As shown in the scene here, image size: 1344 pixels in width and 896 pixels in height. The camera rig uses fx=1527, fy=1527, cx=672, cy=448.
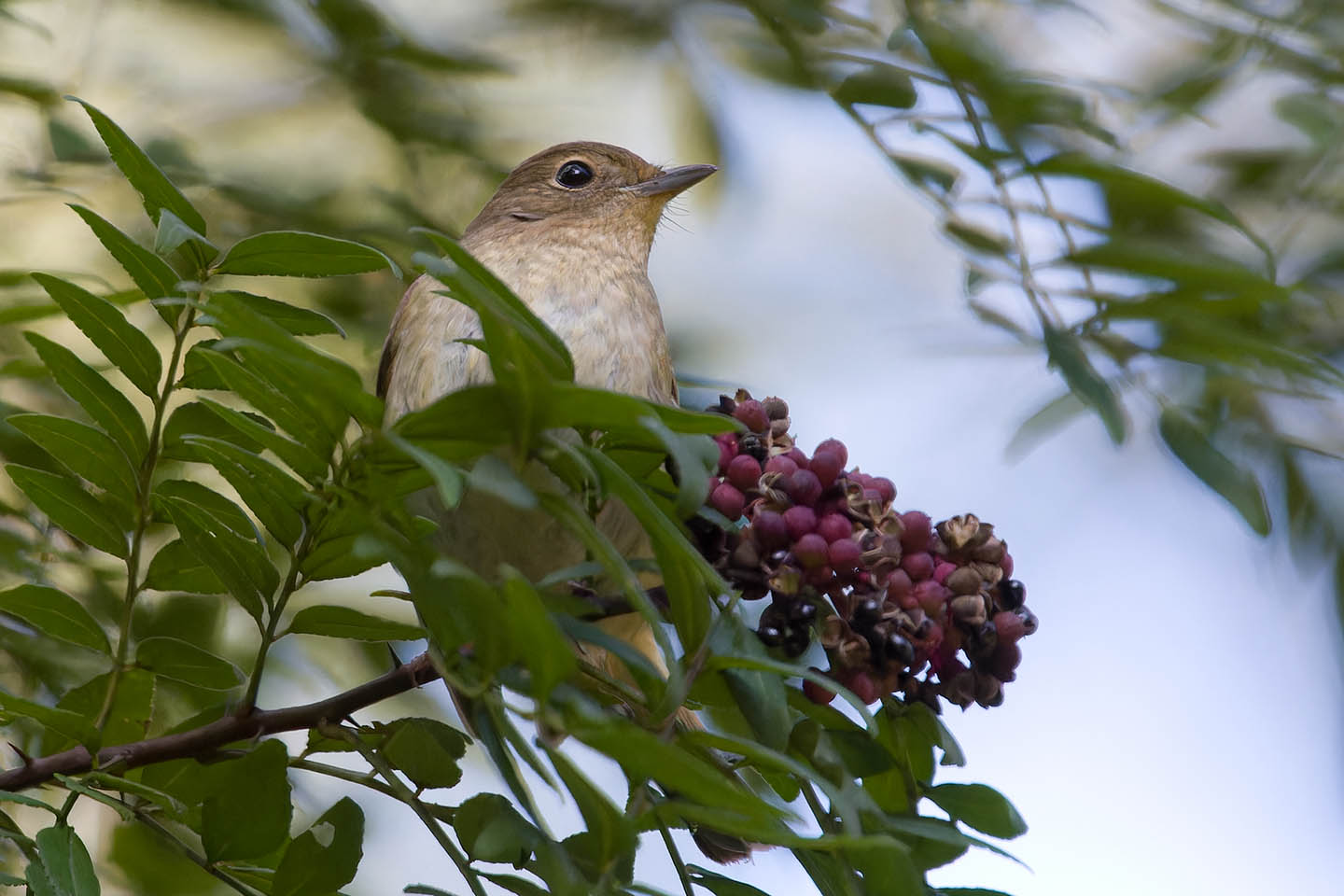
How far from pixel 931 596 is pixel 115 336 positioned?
1.09m

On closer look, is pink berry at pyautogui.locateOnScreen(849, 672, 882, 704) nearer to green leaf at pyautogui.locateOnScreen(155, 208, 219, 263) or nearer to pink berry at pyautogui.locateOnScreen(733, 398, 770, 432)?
pink berry at pyautogui.locateOnScreen(733, 398, 770, 432)

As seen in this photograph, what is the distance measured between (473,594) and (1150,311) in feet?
4.71

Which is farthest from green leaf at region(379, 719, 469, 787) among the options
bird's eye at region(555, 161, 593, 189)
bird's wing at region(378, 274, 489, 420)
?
bird's eye at region(555, 161, 593, 189)

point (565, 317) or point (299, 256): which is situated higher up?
point (565, 317)

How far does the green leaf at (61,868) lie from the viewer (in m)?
1.74

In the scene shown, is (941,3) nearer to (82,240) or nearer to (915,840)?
(915,840)

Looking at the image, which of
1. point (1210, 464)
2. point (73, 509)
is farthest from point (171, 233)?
point (1210, 464)

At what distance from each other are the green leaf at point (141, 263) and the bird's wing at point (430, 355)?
928 millimetres

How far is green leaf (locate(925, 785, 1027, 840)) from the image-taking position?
1793 mm

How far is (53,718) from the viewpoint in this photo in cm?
194

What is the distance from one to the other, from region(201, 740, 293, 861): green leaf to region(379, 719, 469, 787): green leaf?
14 cm

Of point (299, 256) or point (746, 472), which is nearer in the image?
point (299, 256)

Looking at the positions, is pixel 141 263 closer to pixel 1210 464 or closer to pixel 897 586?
pixel 897 586

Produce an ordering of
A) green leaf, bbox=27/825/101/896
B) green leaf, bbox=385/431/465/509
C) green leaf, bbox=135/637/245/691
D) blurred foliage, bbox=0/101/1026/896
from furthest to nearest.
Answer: green leaf, bbox=135/637/245/691
green leaf, bbox=27/825/101/896
blurred foliage, bbox=0/101/1026/896
green leaf, bbox=385/431/465/509
